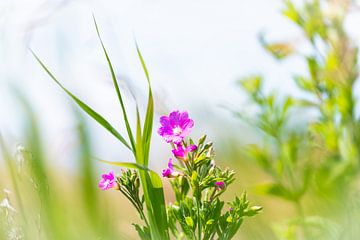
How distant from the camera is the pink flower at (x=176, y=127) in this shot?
95 cm

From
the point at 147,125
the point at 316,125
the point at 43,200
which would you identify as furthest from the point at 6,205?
the point at 316,125

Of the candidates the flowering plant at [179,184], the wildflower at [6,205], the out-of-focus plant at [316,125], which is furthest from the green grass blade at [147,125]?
the out-of-focus plant at [316,125]

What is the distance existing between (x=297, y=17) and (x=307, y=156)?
488 mm

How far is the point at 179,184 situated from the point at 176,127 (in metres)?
0.10

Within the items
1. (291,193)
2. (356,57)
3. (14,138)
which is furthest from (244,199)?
(356,57)

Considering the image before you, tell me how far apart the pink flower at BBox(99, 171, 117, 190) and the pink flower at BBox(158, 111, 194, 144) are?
0.10 metres

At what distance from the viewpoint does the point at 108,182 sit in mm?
956

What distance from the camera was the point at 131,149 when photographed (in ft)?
2.89

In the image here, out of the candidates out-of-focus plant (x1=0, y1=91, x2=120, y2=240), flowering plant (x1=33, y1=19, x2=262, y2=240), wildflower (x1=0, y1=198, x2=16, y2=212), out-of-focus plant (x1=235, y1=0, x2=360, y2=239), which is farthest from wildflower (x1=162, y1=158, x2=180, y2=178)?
out-of-focus plant (x1=235, y1=0, x2=360, y2=239)

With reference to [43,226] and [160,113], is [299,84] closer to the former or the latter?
[160,113]

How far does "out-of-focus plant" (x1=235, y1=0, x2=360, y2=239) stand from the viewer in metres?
1.96

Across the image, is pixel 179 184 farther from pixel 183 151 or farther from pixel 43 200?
pixel 43 200

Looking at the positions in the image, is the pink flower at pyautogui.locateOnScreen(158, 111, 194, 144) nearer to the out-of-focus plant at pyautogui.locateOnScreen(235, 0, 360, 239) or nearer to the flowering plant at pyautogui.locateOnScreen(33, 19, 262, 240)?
the flowering plant at pyautogui.locateOnScreen(33, 19, 262, 240)

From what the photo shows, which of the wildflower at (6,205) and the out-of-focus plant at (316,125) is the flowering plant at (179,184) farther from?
the out-of-focus plant at (316,125)
